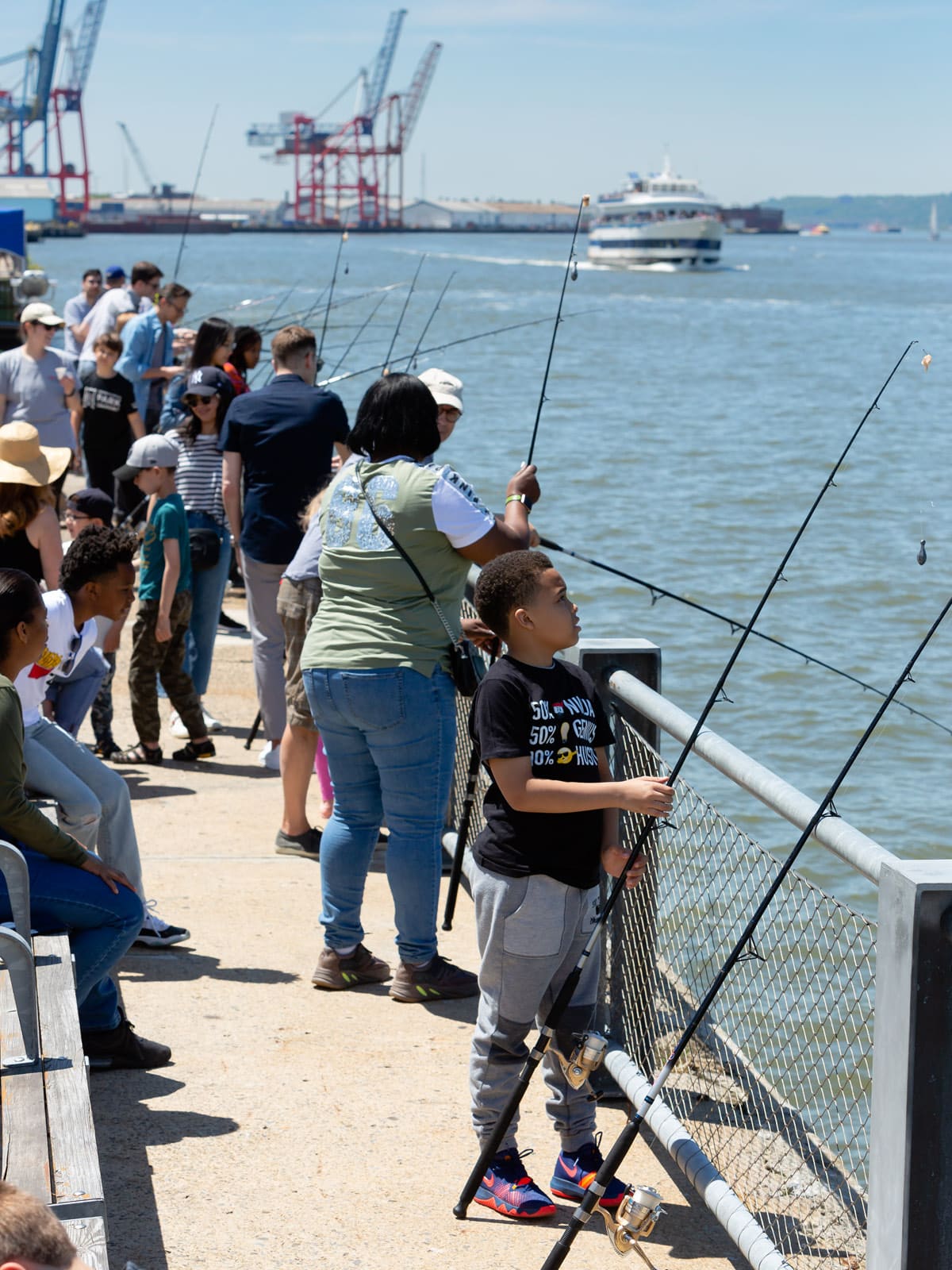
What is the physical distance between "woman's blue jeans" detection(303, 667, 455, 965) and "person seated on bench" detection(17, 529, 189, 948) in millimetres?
547

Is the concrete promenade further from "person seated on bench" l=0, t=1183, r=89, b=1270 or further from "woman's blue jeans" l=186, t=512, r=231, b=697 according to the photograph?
"woman's blue jeans" l=186, t=512, r=231, b=697

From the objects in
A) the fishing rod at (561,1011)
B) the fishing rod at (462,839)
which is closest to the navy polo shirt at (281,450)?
the fishing rod at (462,839)

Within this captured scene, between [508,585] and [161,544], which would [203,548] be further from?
[508,585]

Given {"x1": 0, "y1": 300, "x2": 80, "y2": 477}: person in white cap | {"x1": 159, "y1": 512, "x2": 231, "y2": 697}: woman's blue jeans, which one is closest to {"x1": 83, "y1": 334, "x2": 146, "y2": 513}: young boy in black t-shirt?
{"x1": 0, "y1": 300, "x2": 80, "y2": 477}: person in white cap

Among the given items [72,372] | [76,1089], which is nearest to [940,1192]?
[76,1089]

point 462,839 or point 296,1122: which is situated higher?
point 462,839

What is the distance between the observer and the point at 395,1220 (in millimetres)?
3223

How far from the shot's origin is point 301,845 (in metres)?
5.57

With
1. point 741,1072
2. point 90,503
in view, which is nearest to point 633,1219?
point 741,1072

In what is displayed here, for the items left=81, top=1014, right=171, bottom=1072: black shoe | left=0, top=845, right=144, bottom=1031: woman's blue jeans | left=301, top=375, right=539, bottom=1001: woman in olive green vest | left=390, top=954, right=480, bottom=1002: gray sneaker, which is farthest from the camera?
left=390, top=954, right=480, bottom=1002: gray sneaker

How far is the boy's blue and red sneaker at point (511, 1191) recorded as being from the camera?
10.6 feet

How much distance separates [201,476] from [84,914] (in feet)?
A: 12.5

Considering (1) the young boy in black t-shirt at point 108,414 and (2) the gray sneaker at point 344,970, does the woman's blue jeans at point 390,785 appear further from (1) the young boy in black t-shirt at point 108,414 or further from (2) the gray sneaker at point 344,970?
(1) the young boy in black t-shirt at point 108,414

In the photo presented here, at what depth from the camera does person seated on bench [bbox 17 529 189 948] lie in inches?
157
